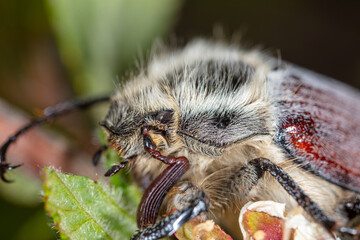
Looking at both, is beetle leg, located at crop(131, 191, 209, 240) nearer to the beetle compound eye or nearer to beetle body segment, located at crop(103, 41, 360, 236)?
beetle body segment, located at crop(103, 41, 360, 236)

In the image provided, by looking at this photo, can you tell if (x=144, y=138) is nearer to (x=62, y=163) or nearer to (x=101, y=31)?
(x=62, y=163)

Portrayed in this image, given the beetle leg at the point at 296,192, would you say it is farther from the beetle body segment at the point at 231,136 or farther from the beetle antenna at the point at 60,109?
the beetle antenna at the point at 60,109

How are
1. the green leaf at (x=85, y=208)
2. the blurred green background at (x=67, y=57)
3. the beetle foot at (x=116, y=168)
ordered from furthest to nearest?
the blurred green background at (x=67, y=57)
the beetle foot at (x=116, y=168)
the green leaf at (x=85, y=208)

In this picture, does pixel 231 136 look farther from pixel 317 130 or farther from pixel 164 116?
pixel 317 130

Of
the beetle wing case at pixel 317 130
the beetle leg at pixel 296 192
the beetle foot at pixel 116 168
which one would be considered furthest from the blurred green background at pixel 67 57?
the beetle leg at pixel 296 192

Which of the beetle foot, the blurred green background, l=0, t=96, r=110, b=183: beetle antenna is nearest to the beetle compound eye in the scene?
the beetle foot

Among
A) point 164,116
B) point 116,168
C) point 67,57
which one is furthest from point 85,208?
point 67,57

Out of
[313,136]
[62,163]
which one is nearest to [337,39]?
[313,136]
